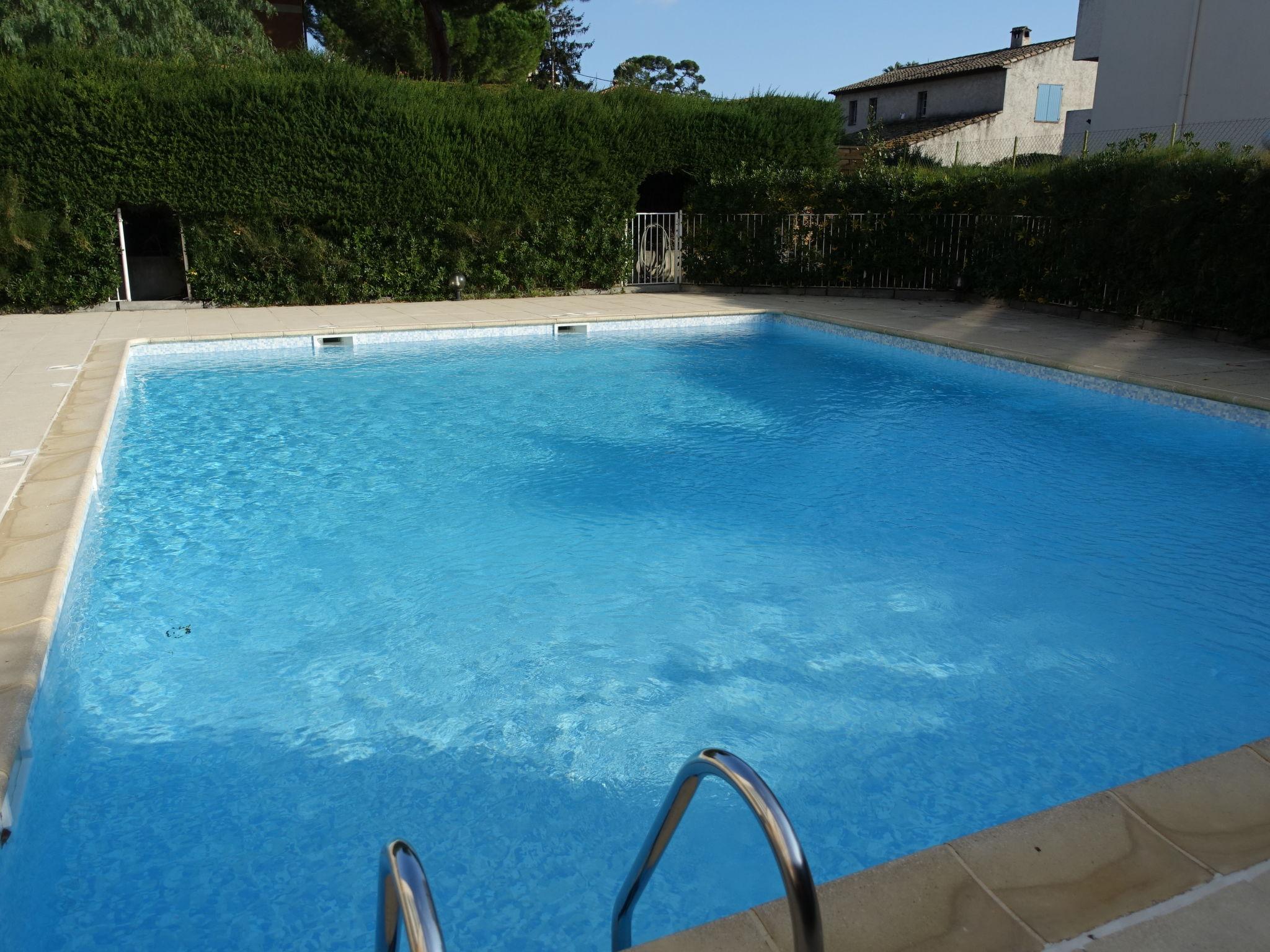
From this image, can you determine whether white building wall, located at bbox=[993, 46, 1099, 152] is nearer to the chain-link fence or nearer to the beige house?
the beige house

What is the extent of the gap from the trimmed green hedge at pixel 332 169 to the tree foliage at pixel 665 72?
5341 centimetres

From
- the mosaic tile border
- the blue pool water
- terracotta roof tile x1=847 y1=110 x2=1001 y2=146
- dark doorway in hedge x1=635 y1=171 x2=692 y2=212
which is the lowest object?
the blue pool water

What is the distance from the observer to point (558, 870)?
3088 mm

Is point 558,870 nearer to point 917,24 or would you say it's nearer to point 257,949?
point 257,949

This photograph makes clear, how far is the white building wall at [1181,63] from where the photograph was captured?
56.0 feet

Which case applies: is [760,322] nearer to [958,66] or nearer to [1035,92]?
[1035,92]

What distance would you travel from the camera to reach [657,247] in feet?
56.2

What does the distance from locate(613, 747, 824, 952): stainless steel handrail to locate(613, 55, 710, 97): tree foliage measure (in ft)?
226

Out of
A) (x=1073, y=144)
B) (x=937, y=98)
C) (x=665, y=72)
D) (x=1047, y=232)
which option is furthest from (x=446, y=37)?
(x=665, y=72)

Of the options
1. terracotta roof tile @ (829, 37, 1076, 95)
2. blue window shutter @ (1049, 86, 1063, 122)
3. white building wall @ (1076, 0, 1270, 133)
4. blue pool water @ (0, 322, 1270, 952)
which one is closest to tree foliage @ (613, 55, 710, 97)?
terracotta roof tile @ (829, 37, 1076, 95)

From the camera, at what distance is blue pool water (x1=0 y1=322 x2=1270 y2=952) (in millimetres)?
3100

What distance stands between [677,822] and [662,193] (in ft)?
58.7

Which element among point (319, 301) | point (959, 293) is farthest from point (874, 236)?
point (319, 301)

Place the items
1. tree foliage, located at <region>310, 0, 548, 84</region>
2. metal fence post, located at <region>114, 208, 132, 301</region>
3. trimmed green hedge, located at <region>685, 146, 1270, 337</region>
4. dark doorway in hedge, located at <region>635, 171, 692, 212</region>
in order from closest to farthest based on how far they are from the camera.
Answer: trimmed green hedge, located at <region>685, 146, 1270, 337</region>, metal fence post, located at <region>114, 208, 132, 301</region>, dark doorway in hedge, located at <region>635, 171, 692, 212</region>, tree foliage, located at <region>310, 0, 548, 84</region>
